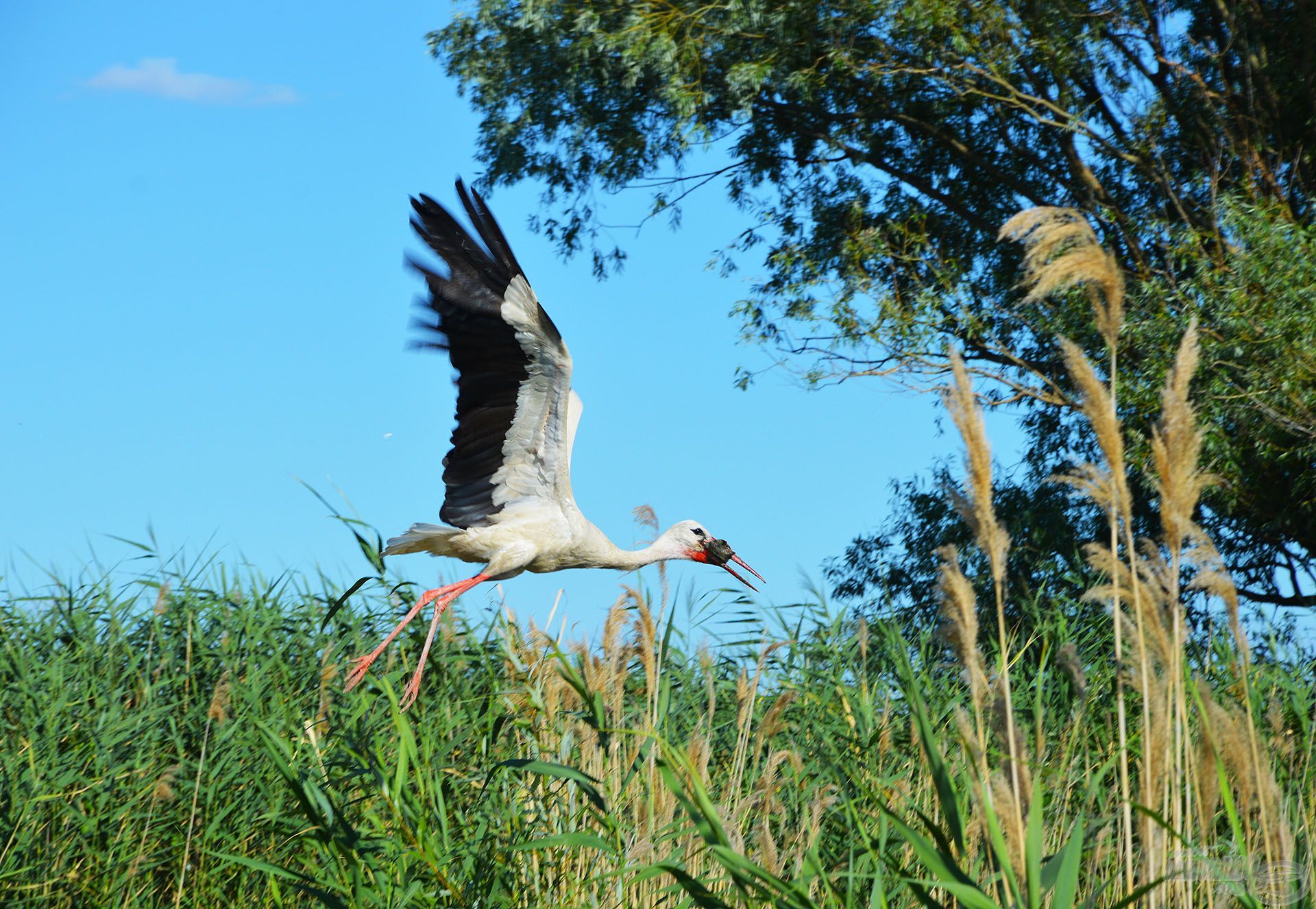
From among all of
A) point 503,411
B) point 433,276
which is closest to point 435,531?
point 503,411

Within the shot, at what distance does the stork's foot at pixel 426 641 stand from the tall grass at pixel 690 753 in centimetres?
8

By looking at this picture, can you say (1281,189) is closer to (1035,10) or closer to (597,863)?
(1035,10)

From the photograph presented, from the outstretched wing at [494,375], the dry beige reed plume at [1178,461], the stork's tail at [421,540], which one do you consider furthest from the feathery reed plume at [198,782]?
the dry beige reed plume at [1178,461]

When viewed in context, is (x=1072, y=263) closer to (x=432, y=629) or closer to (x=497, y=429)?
(x=432, y=629)

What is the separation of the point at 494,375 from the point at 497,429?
0.40 metres

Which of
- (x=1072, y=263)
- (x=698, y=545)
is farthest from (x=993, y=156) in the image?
(x=1072, y=263)

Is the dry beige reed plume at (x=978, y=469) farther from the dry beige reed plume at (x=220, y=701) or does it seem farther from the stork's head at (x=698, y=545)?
the stork's head at (x=698, y=545)

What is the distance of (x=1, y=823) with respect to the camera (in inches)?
142

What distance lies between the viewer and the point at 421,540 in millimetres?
6293

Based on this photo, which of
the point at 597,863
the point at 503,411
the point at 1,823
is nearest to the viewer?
the point at 597,863

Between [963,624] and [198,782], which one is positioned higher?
[963,624]

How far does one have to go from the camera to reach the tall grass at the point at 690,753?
2.22m

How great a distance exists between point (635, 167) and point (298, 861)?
24.9ft

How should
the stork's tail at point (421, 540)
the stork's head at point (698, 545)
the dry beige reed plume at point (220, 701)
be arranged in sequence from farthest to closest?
the stork's head at point (698, 545) < the stork's tail at point (421, 540) < the dry beige reed plume at point (220, 701)
